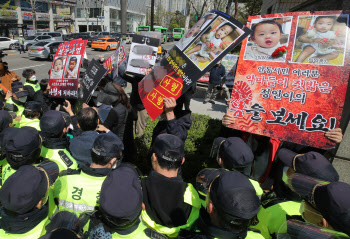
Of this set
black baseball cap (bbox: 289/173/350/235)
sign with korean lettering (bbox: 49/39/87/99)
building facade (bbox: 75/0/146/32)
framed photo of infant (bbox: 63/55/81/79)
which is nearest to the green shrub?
sign with korean lettering (bbox: 49/39/87/99)

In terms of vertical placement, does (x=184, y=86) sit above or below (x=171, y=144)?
above

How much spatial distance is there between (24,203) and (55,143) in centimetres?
120

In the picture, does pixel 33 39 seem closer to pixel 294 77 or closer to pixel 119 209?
pixel 294 77

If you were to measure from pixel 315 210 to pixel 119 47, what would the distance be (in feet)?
13.2

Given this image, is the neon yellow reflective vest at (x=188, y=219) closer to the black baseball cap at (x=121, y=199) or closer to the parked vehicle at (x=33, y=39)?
the black baseball cap at (x=121, y=199)

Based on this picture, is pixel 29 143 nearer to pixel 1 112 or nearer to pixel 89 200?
pixel 89 200

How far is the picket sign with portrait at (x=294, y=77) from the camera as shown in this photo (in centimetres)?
204

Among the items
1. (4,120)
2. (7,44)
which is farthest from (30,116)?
(7,44)

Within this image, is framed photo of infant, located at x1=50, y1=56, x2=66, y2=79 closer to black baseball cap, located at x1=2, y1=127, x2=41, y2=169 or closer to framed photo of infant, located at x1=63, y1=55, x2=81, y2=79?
framed photo of infant, located at x1=63, y1=55, x2=81, y2=79

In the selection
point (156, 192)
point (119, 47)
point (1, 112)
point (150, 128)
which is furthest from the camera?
point (150, 128)

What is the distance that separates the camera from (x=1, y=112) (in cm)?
291

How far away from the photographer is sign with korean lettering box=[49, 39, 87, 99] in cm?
352

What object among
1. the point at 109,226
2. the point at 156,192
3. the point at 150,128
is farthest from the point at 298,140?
the point at 150,128

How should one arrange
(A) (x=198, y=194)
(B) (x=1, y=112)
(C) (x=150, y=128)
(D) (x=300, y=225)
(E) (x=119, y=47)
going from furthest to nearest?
(C) (x=150, y=128) < (E) (x=119, y=47) < (B) (x=1, y=112) < (A) (x=198, y=194) < (D) (x=300, y=225)
